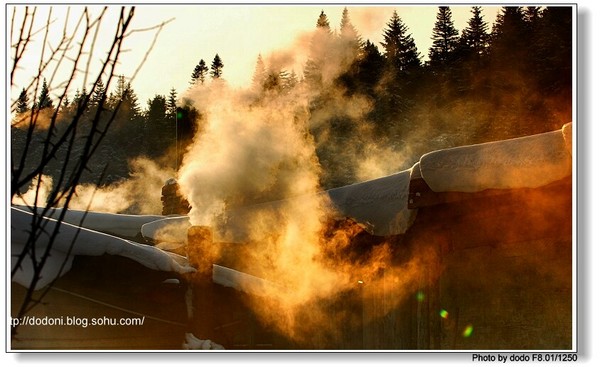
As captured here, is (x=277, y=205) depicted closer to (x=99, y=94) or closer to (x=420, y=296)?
(x=420, y=296)

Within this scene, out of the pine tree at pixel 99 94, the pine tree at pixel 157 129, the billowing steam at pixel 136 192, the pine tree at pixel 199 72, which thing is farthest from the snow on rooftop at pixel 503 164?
the billowing steam at pixel 136 192

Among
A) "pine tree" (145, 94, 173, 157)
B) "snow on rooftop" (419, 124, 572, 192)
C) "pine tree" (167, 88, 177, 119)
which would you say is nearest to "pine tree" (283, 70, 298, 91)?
"pine tree" (167, 88, 177, 119)

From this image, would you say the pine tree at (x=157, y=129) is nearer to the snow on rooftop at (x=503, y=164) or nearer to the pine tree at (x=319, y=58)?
the pine tree at (x=319, y=58)

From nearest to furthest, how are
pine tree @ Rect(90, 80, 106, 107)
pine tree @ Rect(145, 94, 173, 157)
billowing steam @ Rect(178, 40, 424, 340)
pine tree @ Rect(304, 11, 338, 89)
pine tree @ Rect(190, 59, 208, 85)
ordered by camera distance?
pine tree @ Rect(90, 80, 106, 107)
billowing steam @ Rect(178, 40, 424, 340)
pine tree @ Rect(190, 59, 208, 85)
pine tree @ Rect(304, 11, 338, 89)
pine tree @ Rect(145, 94, 173, 157)

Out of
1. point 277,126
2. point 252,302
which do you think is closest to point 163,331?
point 252,302

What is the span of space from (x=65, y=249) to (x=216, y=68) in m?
4.55

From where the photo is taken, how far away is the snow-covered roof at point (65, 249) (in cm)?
584

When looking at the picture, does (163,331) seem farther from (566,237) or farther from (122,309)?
(566,237)

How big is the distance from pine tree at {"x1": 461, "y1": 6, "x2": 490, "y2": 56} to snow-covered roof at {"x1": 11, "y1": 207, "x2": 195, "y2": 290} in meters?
5.33

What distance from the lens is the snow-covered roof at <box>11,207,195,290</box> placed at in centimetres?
584

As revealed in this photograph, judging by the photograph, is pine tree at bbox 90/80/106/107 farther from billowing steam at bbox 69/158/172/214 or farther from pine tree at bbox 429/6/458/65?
pine tree at bbox 429/6/458/65

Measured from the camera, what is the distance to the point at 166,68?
7.96 m

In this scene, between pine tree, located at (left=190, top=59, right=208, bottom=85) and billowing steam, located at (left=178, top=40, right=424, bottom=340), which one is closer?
billowing steam, located at (left=178, top=40, right=424, bottom=340)

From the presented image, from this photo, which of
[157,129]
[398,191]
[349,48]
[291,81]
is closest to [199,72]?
[291,81]
